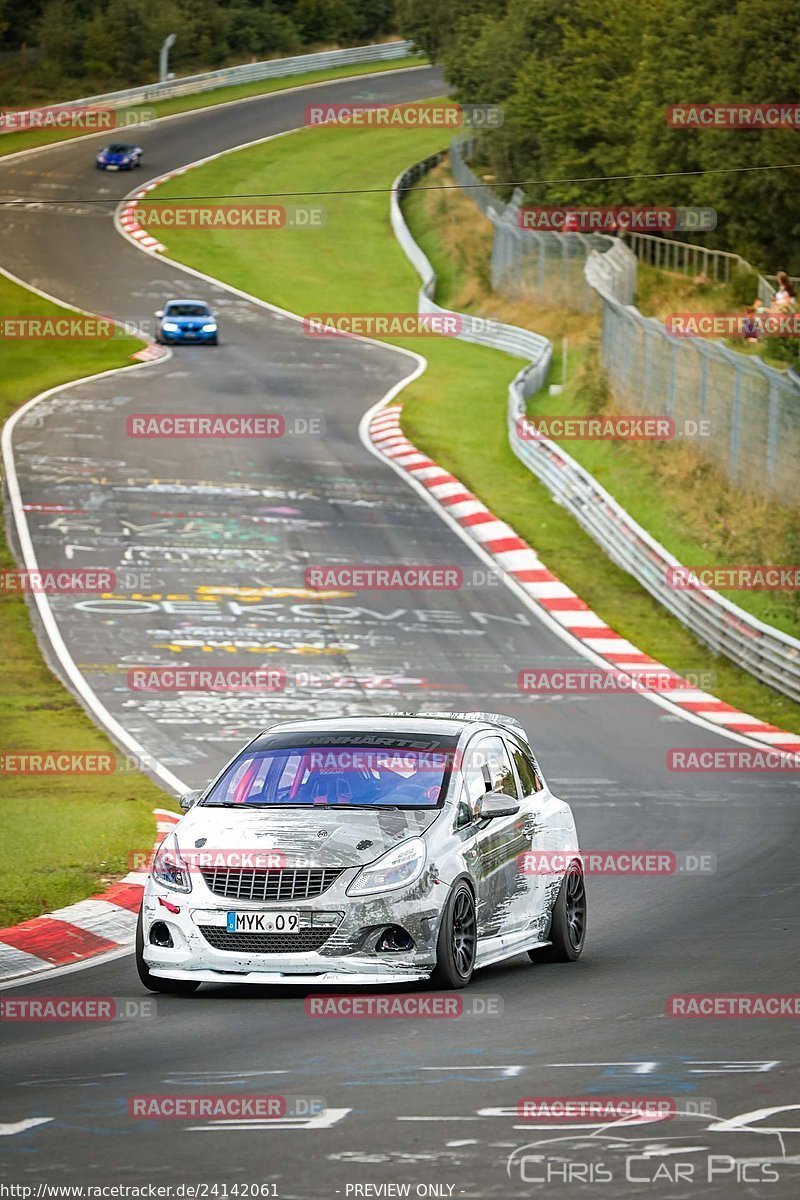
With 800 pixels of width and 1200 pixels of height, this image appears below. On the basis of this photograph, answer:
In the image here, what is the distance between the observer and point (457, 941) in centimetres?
1085

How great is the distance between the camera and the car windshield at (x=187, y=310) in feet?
171

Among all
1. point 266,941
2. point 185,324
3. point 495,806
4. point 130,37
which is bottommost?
point 185,324

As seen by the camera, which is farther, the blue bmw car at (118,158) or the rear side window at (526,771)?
the blue bmw car at (118,158)

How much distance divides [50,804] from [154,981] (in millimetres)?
7915

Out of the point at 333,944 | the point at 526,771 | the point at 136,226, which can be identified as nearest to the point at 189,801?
the point at 333,944

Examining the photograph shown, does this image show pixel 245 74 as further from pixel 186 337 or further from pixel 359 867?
pixel 359 867

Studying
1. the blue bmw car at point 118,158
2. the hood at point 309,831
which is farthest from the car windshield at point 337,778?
the blue bmw car at point 118,158

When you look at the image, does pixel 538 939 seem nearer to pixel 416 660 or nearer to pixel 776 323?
pixel 416 660

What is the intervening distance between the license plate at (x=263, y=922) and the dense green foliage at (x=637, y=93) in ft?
127

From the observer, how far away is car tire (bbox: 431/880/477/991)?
10.6 metres

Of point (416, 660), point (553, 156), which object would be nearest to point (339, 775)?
point (416, 660)

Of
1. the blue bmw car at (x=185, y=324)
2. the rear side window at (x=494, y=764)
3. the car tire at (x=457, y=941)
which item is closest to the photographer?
the car tire at (x=457, y=941)

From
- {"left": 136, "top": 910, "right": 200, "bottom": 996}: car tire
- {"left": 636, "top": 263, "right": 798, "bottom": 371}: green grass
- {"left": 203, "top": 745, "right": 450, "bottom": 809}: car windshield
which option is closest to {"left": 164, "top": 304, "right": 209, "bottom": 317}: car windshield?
{"left": 636, "top": 263, "right": 798, "bottom": 371}: green grass

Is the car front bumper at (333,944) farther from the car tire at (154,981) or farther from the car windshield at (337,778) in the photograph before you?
the car windshield at (337,778)
